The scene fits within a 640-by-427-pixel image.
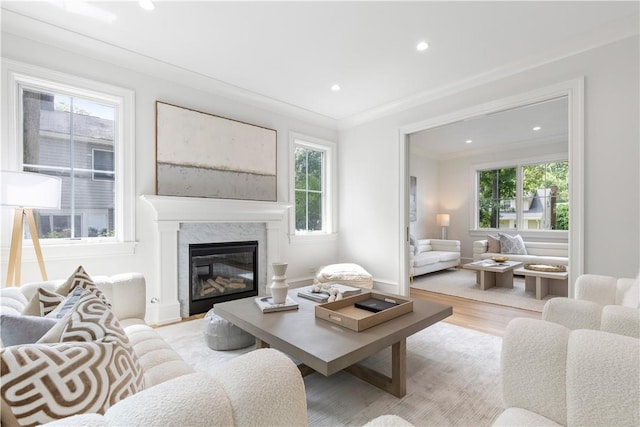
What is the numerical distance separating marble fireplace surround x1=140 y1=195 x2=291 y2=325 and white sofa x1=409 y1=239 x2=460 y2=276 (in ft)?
9.09

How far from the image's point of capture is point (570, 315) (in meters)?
1.17

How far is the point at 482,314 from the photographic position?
11.0ft

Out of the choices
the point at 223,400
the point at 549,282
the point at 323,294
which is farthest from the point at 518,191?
the point at 223,400

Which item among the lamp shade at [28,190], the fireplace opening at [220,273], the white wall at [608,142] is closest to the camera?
the lamp shade at [28,190]

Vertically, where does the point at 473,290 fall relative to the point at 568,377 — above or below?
below

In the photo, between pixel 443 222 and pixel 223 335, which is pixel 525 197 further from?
pixel 223 335

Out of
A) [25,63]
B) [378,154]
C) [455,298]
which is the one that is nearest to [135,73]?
[25,63]

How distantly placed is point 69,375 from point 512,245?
6813 mm

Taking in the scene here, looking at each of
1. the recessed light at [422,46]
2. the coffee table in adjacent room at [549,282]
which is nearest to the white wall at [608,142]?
the recessed light at [422,46]

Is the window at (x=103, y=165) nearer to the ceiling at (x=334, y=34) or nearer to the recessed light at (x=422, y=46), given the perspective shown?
the ceiling at (x=334, y=34)

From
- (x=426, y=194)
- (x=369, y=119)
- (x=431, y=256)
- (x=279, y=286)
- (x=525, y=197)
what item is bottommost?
(x=431, y=256)

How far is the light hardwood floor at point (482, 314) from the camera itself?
2.97 m

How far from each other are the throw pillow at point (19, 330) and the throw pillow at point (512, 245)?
6.80 metres

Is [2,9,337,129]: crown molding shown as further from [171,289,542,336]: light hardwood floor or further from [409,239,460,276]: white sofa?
[409,239,460,276]: white sofa
